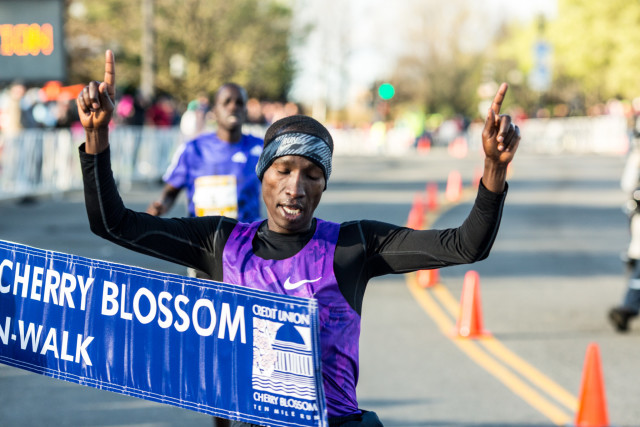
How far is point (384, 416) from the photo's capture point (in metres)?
6.88

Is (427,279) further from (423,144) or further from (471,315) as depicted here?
(423,144)

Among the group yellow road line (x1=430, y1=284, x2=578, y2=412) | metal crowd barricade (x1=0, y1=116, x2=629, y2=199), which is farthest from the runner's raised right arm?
metal crowd barricade (x1=0, y1=116, x2=629, y2=199)

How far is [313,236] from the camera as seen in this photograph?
11.3ft

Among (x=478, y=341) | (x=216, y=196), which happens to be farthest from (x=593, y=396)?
(x=478, y=341)

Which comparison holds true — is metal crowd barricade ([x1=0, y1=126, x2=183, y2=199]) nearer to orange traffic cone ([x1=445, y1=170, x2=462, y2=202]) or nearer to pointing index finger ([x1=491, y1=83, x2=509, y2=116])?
orange traffic cone ([x1=445, y1=170, x2=462, y2=202])

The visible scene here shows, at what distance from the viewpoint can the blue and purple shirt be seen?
716 centimetres

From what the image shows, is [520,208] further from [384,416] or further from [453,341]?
[384,416]

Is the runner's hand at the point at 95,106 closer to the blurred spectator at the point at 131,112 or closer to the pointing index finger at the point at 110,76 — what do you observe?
the pointing index finger at the point at 110,76

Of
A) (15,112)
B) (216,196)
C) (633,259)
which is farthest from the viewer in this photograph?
(15,112)

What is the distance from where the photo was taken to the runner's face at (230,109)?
717 cm

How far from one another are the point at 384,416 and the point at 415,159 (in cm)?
3942

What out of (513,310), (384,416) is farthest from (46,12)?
(384,416)

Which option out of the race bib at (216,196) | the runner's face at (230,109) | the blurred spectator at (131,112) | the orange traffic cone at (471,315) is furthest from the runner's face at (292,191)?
the blurred spectator at (131,112)

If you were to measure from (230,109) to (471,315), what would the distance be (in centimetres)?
348
